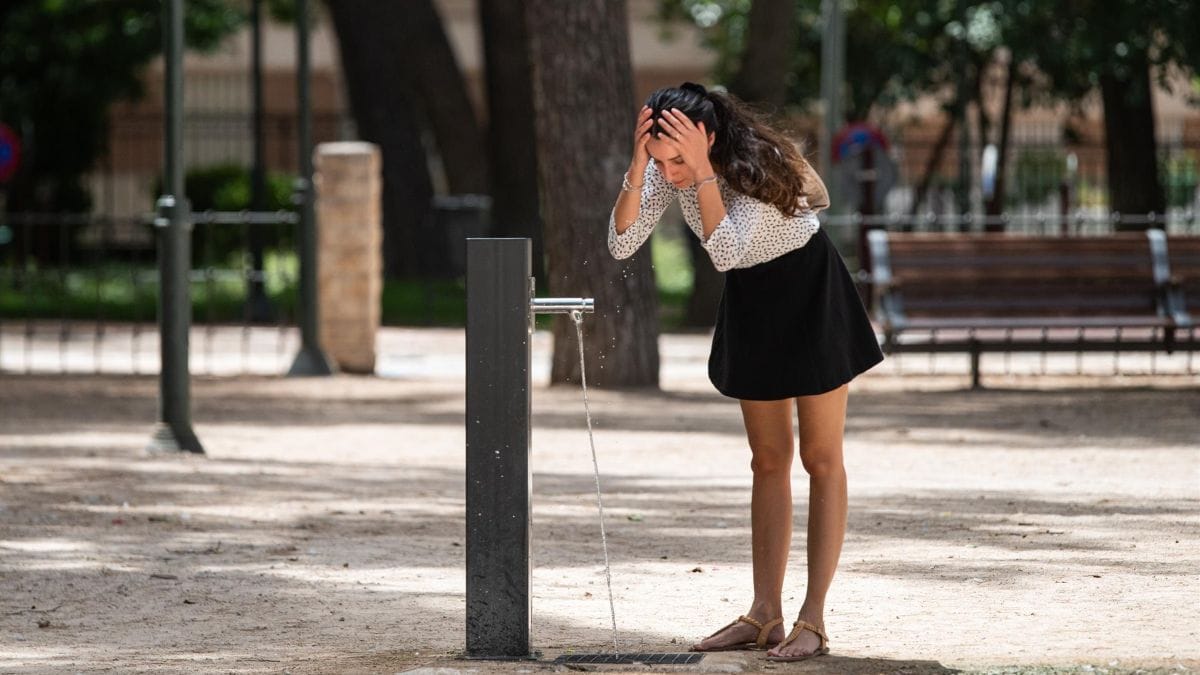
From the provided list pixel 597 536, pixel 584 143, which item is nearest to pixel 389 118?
pixel 584 143

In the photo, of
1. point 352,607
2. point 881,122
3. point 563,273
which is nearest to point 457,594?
point 352,607

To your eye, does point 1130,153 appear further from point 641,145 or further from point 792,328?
point 641,145

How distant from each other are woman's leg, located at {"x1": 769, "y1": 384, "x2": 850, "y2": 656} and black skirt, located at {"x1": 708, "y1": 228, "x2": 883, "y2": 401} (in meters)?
0.08

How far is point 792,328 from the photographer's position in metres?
5.45

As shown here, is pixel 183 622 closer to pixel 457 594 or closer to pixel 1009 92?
pixel 457 594

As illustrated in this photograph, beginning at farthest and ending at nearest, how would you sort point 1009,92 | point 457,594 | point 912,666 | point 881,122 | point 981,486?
point 881,122 < point 1009,92 < point 981,486 < point 457,594 < point 912,666

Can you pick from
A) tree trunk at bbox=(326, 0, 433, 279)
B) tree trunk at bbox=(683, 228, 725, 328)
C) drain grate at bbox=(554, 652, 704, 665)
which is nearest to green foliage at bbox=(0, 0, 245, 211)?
tree trunk at bbox=(326, 0, 433, 279)

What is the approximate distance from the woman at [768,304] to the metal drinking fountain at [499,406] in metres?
0.34

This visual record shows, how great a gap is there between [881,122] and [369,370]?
18014 millimetres

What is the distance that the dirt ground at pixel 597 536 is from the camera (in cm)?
577

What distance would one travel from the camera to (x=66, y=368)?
16750 millimetres

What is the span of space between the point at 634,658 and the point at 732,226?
3.84ft

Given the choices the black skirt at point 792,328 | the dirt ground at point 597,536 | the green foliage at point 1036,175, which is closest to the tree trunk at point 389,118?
the green foliage at point 1036,175

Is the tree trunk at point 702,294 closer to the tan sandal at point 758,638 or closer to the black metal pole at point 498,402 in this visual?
the tan sandal at point 758,638
